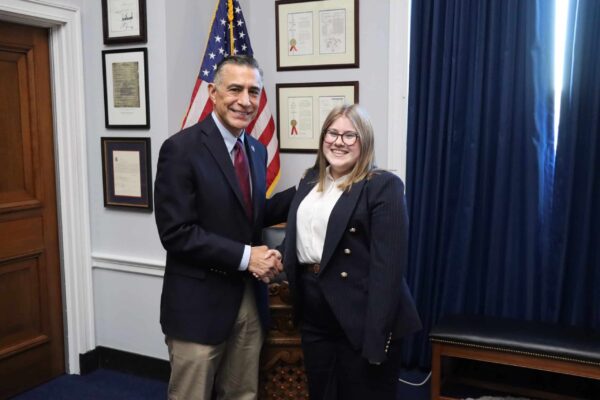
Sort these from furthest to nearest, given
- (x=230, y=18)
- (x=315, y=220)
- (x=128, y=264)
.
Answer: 1. (x=128, y=264)
2. (x=230, y=18)
3. (x=315, y=220)

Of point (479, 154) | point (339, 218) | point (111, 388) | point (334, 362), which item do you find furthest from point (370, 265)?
point (111, 388)

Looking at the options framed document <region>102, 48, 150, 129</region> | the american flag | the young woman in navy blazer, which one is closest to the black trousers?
the young woman in navy blazer

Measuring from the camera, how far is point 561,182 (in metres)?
2.59

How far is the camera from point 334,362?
1.85m

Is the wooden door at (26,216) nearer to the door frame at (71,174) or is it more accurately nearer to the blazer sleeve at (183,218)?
→ the door frame at (71,174)

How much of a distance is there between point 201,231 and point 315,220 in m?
0.38

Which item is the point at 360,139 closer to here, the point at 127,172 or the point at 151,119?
the point at 151,119

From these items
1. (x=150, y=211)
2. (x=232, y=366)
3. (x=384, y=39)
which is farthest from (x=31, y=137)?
(x=384, y=39)

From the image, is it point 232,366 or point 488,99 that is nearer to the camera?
point 232,366

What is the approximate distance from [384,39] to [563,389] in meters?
1.91

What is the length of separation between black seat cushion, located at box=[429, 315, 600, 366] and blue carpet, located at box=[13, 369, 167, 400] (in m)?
1.45

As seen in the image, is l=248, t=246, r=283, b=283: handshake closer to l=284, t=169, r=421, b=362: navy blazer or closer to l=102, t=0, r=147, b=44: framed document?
l=284, t=169, r=421, b=362: navy blazer

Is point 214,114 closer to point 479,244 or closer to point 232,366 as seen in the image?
point 232,366

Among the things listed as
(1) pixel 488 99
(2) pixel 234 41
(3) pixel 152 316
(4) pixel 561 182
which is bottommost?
(3) pixel 152 316
